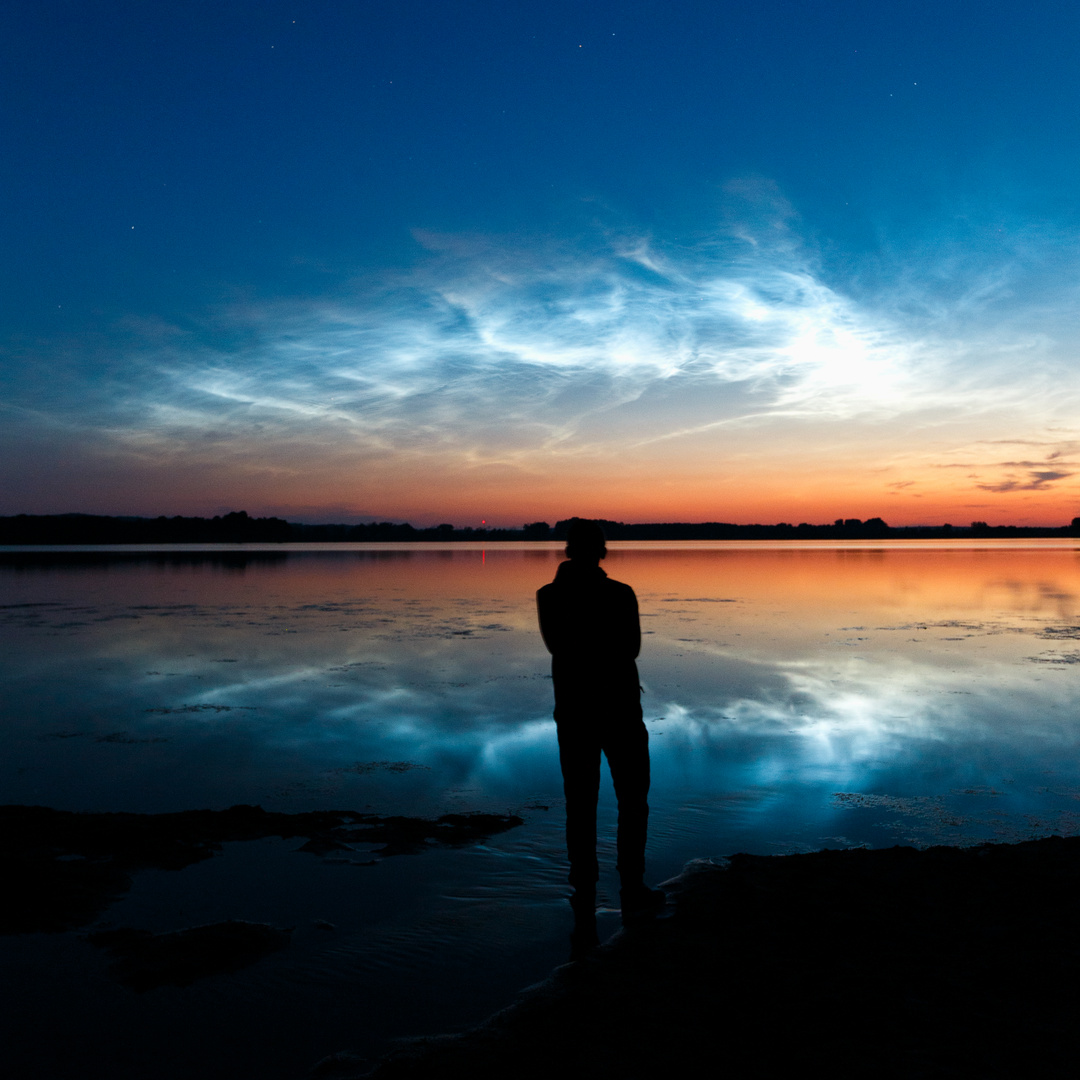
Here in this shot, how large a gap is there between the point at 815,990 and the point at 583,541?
253cm

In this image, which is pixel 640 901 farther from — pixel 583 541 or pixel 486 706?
pixel 486 706

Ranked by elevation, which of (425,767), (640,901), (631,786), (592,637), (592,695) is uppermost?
(592,637)

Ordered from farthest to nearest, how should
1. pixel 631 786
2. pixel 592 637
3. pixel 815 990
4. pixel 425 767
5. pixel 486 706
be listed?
pixel 486 706 < pixel 425 767 < pixel 631 786 < pixel 592 637 < pixel 815 990

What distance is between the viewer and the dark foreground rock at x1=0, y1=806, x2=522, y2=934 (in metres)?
4.83

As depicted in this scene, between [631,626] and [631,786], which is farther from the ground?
[631,626]

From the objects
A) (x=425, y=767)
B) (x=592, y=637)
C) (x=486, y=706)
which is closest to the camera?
(x=592, y=637)

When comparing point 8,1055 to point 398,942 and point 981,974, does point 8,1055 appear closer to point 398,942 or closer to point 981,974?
point 398,942

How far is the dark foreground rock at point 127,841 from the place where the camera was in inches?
190

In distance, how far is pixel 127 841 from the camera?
5.86 metres

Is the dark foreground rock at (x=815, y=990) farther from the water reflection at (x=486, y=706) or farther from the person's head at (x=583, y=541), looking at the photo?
the person's head at (x=583, y=541)

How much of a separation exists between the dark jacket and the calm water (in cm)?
132

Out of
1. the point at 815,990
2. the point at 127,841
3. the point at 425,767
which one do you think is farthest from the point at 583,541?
the point at 425,767

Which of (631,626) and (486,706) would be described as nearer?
(631,626)

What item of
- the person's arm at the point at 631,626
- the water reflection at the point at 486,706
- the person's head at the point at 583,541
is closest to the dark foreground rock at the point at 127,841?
the water reflection at the point at 486,706
